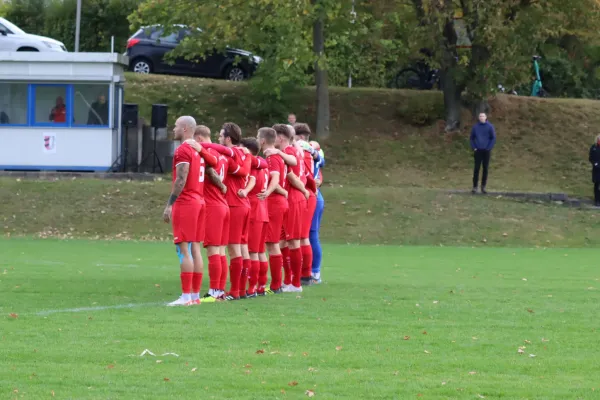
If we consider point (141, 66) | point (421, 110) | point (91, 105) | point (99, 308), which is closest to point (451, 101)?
point (421, 110)

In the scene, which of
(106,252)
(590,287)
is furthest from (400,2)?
(590,287)

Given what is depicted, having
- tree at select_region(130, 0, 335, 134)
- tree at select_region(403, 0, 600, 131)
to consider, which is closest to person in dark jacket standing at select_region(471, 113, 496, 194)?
tree at select_region(403, 0, 600, 131)

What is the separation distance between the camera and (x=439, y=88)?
4556 centimetres

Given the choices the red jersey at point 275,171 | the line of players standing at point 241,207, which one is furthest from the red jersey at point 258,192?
the red jersey at point 275,171

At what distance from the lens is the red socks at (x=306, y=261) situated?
14935 millimetres

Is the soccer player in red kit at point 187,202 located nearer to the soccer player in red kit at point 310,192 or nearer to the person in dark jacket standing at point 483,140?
the soccer player in red kit at point 310,192

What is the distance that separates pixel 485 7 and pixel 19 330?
27556 millimetres

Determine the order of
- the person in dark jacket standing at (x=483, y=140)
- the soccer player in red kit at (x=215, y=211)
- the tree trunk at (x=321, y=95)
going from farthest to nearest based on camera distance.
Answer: the tree trunk at (x=321, y=95) → the person in dark jacket standing at (x=483, y=140) → the soccer player in red kit at (x=215, y=211)

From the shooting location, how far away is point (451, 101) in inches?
1556

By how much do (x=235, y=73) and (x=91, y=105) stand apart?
1199 centimetres

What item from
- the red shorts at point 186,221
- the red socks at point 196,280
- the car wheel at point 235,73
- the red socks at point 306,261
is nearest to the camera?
the red shorts at point 186,221

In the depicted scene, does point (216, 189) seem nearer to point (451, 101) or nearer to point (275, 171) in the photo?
point (275, 171)

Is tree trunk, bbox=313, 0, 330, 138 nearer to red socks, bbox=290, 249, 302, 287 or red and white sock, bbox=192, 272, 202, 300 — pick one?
red socks, bbox=290, 249, 302, 287

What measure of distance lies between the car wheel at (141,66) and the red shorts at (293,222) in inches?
1208
